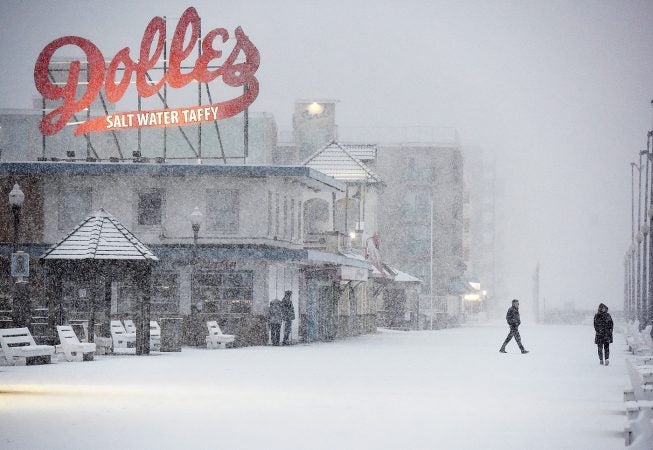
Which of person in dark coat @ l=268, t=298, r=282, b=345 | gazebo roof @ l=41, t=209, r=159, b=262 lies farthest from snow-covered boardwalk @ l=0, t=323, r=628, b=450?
person in dark coat @ l=268, t=298, r=282, b=345

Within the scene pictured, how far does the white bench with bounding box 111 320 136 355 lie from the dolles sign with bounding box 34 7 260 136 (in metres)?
13.2

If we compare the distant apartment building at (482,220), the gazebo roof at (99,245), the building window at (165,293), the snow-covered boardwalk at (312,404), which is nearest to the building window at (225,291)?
the building window at (165,293)

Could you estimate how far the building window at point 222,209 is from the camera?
→ 48.4 m

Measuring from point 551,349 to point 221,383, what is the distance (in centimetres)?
→ 2301

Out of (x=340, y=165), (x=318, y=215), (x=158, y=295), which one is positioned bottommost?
(x=158, y=295)

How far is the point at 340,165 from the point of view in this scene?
7094 centimetres

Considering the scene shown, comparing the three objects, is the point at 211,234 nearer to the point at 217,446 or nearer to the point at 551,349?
the point at 551,349

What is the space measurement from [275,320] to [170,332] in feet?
23.7

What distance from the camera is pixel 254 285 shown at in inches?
1858

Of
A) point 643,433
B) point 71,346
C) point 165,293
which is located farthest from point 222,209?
point 643,433

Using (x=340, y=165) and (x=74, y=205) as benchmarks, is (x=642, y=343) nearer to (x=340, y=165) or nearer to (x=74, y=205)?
(x=74, y=205)

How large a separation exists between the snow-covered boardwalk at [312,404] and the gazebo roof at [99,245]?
3.69 meters

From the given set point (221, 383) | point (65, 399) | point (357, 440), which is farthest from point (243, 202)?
point (357, 440)

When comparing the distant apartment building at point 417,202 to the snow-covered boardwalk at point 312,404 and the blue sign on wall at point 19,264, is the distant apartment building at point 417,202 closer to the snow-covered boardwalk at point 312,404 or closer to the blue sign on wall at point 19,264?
the blue sign on wall at point 19,264
